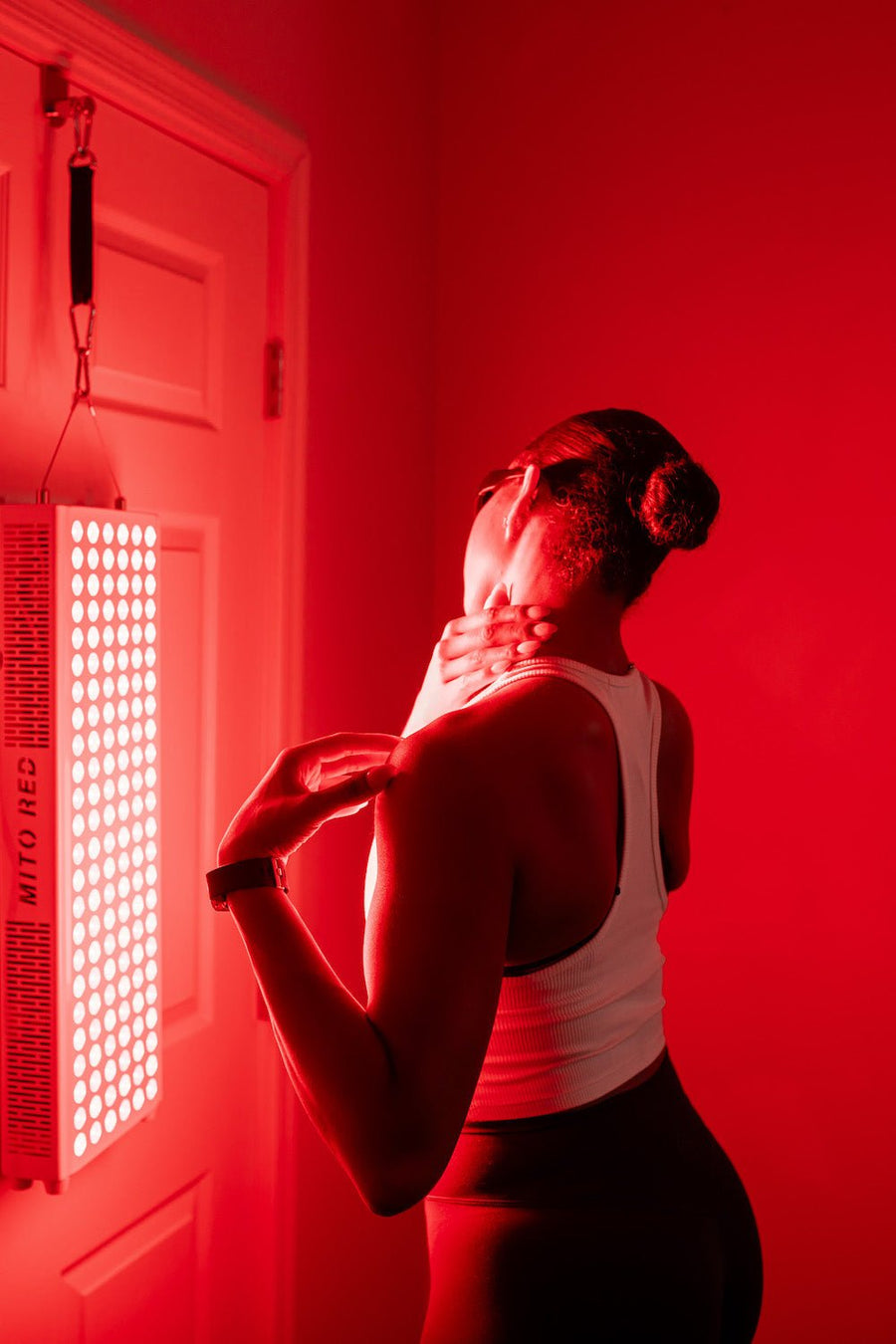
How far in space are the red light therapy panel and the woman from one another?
0.27 meters

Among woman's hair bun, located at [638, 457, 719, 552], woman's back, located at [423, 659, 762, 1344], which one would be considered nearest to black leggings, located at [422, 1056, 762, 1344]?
woman's back, located at [423, 659, 762, 1344]

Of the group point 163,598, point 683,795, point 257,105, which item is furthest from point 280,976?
point 257,105

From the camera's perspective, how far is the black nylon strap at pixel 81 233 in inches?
52.4

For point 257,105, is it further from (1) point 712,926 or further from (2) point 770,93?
(1) point 712,926

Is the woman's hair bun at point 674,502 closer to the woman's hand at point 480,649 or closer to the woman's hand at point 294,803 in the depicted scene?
the woman's hand at point 480,649

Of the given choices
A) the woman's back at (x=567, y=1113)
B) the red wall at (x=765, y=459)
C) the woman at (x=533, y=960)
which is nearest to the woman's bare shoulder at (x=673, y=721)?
the woman at (x=533, y=960)

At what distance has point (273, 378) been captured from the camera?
1.84 meters

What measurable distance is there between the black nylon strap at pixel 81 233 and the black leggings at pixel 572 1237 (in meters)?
0.94

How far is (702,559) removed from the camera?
2.28 m

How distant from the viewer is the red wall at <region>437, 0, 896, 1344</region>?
2.15 m

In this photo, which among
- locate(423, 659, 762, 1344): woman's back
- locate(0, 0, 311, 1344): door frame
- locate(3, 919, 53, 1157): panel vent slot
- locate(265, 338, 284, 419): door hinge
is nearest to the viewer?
locate(423, 659, 762, 1344): woman's back

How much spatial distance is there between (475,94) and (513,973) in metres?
1.92

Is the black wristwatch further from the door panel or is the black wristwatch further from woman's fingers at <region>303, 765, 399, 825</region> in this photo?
the door panel

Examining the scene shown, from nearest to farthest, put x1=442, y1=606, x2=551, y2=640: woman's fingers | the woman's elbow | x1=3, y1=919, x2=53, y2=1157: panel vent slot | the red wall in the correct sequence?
the woman's elbow < x1=442, y1=606, x2=551, y2=640: woman's fingers < x1=3, y1=919, x2=53, y2=1157: panel vent slot < the red wall
